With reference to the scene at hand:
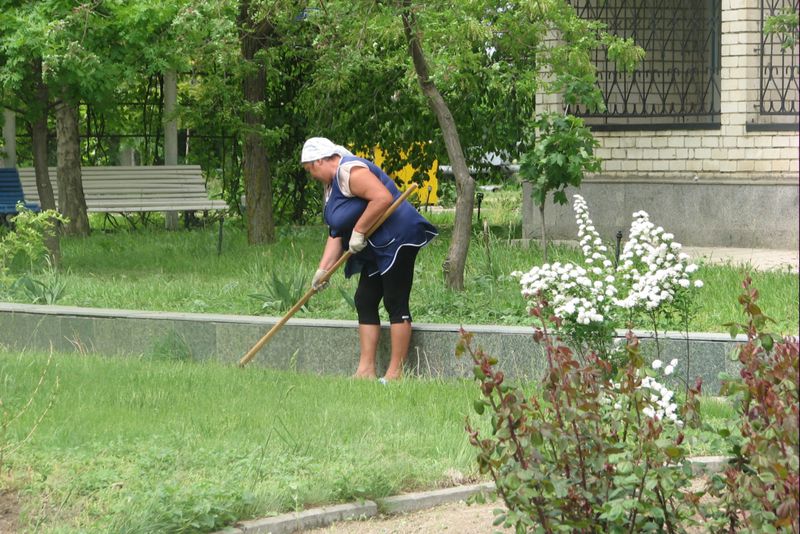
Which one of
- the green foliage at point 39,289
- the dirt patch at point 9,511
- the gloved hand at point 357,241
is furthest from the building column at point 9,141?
the dirt patch at point 9,511

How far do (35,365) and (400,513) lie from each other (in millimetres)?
3691

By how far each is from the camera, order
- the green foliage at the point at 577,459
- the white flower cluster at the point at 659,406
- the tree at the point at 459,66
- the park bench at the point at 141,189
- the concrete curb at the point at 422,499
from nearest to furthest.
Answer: the green foliage at the point at 577,459, the white flower cluster at the point at 659,406, the concrete curb at the point at 422,499, the tree at the point at 459,66, the park bench at the point at 141,189

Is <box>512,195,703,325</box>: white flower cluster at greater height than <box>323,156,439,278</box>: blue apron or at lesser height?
lesser

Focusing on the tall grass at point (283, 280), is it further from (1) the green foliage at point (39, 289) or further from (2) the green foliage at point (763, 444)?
(2) the green foliage at point (763, 444)

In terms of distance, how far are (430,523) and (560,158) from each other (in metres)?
5.77

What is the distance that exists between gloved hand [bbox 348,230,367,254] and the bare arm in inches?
1.1

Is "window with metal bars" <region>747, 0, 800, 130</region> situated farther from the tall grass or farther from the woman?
the woman

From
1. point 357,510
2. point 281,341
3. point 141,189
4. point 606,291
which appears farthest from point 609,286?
point 141,189

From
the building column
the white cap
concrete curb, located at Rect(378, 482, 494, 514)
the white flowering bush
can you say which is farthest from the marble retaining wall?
the building column

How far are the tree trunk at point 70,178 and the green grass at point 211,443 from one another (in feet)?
32.7

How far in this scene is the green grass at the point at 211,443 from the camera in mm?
5094

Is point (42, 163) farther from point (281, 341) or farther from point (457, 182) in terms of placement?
point (281, 341)

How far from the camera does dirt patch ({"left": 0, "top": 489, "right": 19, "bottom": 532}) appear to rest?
4976 mm

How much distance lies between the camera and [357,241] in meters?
8.39
